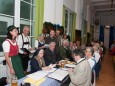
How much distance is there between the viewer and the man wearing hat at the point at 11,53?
2.98 metres

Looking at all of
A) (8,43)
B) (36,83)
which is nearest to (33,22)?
(8,43)

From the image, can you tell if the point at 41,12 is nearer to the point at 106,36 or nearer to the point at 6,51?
the point at 6,51

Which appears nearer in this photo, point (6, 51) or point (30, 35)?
point (6, 51)

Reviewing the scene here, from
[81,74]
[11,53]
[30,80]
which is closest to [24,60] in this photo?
[11,53]

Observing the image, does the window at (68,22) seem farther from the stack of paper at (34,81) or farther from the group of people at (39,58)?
the stack of paper at (34,81)

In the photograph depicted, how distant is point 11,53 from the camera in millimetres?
3068

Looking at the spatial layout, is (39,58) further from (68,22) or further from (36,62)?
(68,22)

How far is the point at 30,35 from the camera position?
4766 mm

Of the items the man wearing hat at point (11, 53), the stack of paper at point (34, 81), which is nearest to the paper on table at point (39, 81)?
the stack of paper at point (34, 81)

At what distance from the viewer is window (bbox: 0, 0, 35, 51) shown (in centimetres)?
365

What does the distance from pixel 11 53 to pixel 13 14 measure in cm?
121

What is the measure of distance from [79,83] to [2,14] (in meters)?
2.10

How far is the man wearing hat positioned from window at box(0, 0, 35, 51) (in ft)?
2.04

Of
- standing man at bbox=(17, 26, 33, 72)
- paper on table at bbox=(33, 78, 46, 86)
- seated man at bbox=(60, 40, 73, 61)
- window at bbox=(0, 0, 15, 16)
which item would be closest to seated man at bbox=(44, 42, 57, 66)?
standing man at bbox=(17, 26, 33, 72)
